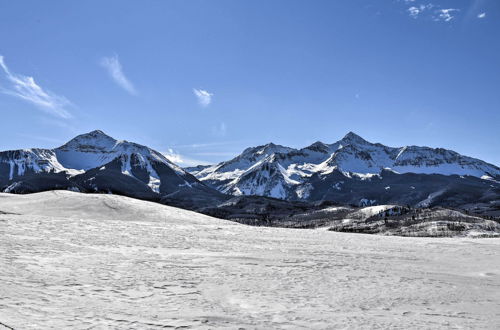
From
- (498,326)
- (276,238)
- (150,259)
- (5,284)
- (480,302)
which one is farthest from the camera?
(276,238)

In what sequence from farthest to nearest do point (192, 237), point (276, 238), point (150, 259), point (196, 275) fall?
point (276, 238) < point (192, 237) < point (150, 259) < point (196, 275)

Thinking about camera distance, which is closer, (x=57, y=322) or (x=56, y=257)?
(x=57, y=322)

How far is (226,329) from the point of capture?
7.07 metres

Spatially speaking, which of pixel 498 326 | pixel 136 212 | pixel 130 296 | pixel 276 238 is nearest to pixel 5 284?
pixel 130 296

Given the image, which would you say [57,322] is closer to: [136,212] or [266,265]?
[266,265]

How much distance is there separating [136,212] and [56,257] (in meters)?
16.5

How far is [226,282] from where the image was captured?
10867mm

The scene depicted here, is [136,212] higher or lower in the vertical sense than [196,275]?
higher

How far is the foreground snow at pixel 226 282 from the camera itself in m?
7.68

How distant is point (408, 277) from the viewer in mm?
12828

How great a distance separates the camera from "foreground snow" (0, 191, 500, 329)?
7.68 m

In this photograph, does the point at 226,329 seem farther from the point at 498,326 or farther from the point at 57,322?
the point at 498,326

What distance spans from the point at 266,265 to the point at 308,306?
15.8ft

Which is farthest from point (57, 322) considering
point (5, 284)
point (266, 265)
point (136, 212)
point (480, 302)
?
point (136, 212)
